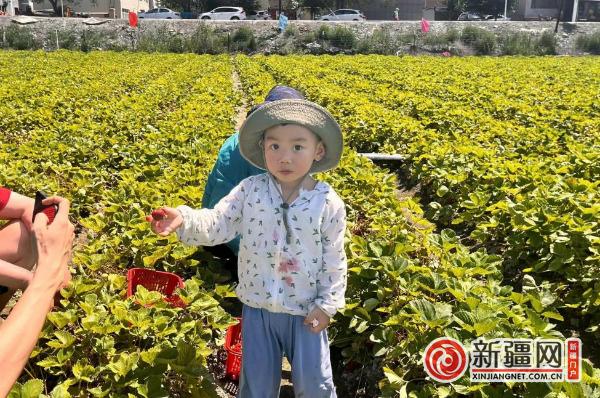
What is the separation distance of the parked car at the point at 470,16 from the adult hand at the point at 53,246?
5884cm

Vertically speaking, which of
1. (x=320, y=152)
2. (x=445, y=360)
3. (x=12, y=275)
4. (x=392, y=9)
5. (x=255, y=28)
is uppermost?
(x=392, y=9)

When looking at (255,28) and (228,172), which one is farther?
(255,28)

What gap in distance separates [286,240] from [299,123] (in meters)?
0.50

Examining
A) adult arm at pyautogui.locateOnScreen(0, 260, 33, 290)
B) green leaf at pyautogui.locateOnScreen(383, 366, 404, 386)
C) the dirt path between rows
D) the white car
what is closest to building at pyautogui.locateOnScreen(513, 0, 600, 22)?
the white car

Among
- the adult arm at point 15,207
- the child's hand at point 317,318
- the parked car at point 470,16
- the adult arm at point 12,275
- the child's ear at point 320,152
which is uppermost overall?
the parked car at point 470,16

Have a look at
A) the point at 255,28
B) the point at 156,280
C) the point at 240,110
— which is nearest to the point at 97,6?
the point at 255,28

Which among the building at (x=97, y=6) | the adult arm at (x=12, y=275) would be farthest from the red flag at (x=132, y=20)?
the adult arm at (x=12, y=275)

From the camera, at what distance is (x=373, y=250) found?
3330 millimetres

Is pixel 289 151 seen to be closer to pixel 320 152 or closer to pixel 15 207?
pixel 320 152

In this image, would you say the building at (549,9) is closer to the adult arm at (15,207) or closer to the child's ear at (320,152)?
the child's ear at (320,152)

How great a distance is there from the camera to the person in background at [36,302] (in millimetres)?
1672

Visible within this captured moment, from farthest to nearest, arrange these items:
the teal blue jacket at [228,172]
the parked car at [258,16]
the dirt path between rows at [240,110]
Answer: the parked car at [258,16] < the dirt path between rows at [240,110] < the teal blue jacket at [228,172]

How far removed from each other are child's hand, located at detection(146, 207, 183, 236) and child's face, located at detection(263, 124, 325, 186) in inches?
17.3

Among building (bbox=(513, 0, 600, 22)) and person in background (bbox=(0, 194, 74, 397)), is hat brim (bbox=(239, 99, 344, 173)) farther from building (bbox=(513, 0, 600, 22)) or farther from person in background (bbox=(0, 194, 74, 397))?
building (bbox=(513, 0, 600, 22))
